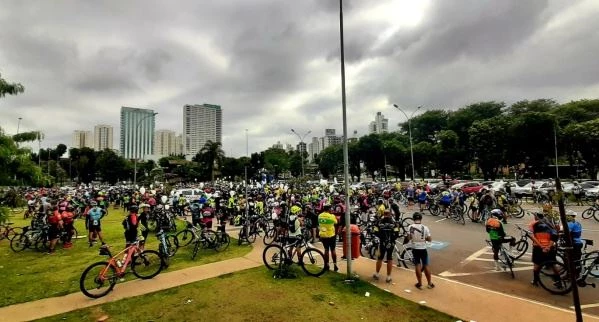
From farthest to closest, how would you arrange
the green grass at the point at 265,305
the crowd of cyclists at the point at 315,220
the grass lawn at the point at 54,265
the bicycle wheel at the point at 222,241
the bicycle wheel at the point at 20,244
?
the bicycle wheel at the point at 20,244, the bicycle wheel at the point at 222,241, the crowd of cyclists at the point at 315,220, the grass lawn at the point at 54,265, the green grass at the point at 265,305

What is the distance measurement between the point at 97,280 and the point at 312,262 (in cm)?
501

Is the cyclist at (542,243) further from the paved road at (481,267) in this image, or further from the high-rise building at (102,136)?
the high-rise building at (102,136)

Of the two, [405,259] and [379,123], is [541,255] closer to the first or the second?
[405,259]

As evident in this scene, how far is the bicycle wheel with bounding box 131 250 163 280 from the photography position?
28.8 ft

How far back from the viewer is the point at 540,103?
177 feet

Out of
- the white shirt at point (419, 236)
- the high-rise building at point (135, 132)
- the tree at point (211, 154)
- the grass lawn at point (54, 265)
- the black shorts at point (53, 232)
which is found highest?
the high-rise building at point (135, 132)

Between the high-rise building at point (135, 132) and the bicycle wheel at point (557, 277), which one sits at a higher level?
the high-rise building at point (135, 132)

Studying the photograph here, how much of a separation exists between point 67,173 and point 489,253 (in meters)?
99.5

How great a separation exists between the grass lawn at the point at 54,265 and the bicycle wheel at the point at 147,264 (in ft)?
1.02

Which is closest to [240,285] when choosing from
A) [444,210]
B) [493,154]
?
[444,210]

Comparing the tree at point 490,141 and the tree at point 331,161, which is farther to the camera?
the tree at point 331,161

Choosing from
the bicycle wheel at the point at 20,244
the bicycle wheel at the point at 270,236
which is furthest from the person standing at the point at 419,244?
the bicycle wheel at the point at 20,244

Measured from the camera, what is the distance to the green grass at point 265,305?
20.8 ft

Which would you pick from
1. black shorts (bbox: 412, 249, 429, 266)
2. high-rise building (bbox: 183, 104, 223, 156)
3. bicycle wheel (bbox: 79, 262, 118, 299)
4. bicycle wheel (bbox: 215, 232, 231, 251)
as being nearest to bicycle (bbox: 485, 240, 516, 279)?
black shorts (bbox: 412, 249, 429, 266)
